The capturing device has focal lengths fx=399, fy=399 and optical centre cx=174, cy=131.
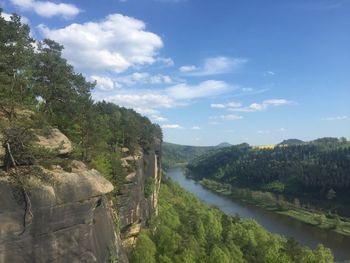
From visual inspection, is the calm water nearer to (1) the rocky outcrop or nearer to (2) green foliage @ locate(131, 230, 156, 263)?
(2) green foliage @ locate(131, 230, 156, 263)

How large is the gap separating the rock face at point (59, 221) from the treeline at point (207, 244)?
19.7 m

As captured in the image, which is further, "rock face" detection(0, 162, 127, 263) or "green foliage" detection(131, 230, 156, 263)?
"green foliage" detection(131, 230, 156, 263)

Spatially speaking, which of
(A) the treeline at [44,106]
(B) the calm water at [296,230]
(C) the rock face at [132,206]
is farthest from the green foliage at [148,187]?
(B) the calm water at [296,230]

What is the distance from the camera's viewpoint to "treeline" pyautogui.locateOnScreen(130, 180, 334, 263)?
153 feet

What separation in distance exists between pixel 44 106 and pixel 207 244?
31134 mm

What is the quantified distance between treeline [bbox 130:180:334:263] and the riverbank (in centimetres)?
4934

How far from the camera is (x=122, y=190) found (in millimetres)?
41250

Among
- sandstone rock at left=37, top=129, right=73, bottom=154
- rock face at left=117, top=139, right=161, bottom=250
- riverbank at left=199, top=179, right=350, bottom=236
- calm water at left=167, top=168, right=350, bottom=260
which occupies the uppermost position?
sandstone rock at left=37, top=129, right=73, bottom=154

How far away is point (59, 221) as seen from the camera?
21516mm

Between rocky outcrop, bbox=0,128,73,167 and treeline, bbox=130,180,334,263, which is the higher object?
rocky outcrop, bbox=0,128,73,167

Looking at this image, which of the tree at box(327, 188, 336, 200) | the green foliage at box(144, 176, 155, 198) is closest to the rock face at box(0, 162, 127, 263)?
the green foliage at box(144, 176, 155, 198)

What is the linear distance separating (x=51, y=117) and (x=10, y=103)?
31.6 feet

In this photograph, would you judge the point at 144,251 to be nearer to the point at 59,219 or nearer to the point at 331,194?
the point at 59,219

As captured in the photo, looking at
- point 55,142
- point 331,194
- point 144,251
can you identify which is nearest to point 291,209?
point 331,194
